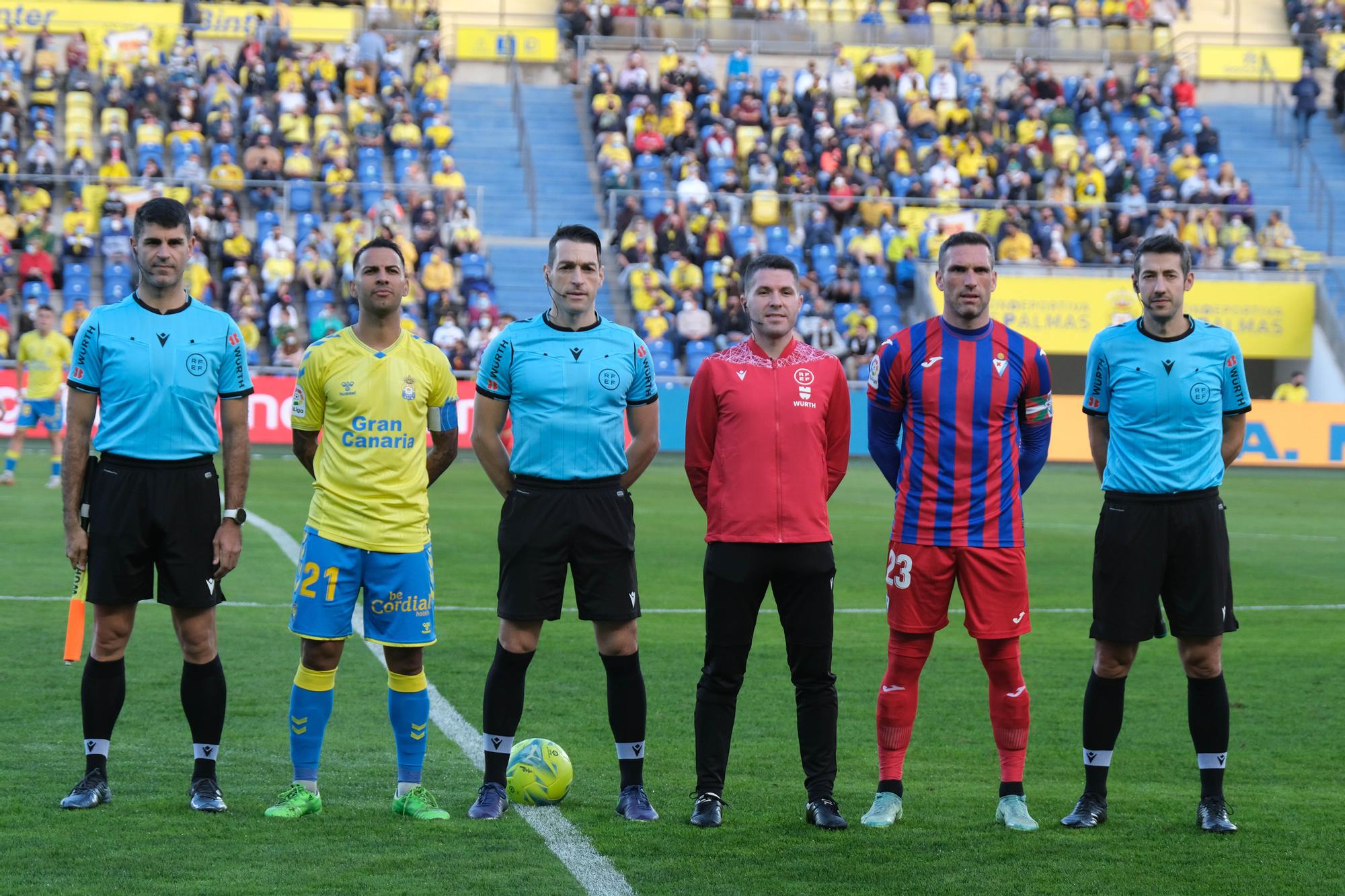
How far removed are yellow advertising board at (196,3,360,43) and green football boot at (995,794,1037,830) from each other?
3003 cm

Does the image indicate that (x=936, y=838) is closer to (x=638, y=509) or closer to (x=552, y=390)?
(x=552, y=390)

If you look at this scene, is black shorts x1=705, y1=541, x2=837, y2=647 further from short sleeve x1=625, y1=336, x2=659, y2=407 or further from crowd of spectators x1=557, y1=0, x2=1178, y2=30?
crowd of spectators x1=557, y1=0, x2=1178, y2=30

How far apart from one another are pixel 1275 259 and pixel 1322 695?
23269 millimetres

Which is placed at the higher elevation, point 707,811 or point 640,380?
point 640,380

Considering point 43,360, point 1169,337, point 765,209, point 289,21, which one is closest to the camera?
point 1169,337

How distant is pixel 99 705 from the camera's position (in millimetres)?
5910

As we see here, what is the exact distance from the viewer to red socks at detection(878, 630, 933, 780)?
6.12 metres

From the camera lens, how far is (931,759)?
7156mm

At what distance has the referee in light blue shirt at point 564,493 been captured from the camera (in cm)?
594

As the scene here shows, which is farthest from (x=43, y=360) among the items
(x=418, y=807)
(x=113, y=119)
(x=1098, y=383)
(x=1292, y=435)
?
(x=1292, y=435)

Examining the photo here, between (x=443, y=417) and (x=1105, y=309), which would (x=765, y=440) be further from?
(x=1105, y=309)

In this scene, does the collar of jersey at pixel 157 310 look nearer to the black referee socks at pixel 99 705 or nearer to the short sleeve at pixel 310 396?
the short sleeve at pixel 310 396

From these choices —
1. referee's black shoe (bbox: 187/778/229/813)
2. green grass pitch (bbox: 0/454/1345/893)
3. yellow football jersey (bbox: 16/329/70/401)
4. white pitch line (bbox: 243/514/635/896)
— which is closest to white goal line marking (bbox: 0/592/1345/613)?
green grass pitch (bbox: 0/454/1345/893)

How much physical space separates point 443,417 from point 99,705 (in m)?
1.63
